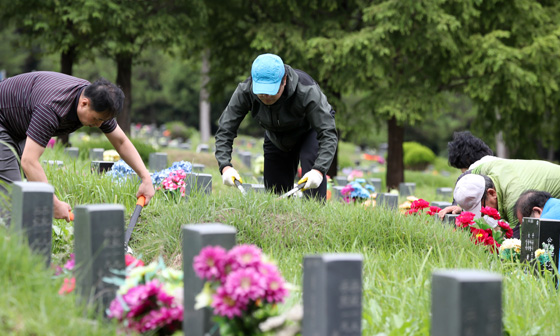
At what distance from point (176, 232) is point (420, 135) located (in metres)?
28.1

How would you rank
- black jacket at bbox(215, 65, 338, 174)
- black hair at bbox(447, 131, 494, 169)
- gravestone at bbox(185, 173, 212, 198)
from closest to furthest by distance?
black jacket at bbox(215, 65, 338, 174) < gravestone at bbox(185, 173, 212, 198) < black hair at bbox(447, 131, 494, 169)

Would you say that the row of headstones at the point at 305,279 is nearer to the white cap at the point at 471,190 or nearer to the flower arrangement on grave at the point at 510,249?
the flower arrangement on grave at the point at 510,249

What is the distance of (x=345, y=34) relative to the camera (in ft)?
31.9

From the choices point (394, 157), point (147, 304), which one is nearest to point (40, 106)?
point (147, 304)

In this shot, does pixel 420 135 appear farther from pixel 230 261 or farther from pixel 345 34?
pixel 230 261

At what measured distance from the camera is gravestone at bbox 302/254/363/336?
219cm

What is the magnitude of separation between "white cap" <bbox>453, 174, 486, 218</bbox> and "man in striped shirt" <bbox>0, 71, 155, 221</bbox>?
251 cm

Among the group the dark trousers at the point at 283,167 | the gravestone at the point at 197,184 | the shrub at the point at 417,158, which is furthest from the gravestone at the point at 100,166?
the shrub at the point at 417,158

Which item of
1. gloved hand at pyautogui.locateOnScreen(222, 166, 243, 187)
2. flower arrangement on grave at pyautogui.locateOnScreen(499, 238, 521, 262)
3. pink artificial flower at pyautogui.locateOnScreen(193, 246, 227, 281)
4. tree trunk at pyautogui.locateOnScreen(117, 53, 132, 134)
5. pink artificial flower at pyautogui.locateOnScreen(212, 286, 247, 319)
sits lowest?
flower arrangement on grave at pyautogui.locateOnScreen(499, 238, 521, 262)

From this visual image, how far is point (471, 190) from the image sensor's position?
17.0 ft

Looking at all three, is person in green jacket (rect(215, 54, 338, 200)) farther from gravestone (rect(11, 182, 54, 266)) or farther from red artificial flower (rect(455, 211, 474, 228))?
gravestone (rect(11, 182, 54, 266))

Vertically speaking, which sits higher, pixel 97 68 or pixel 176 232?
pixel 97 68

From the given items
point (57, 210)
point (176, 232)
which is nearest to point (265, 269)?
point (57, 210)

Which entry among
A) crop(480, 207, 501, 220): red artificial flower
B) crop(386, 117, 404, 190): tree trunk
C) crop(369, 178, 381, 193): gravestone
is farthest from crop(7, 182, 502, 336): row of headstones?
crop(386, 117, 404, 190): tree trunk
